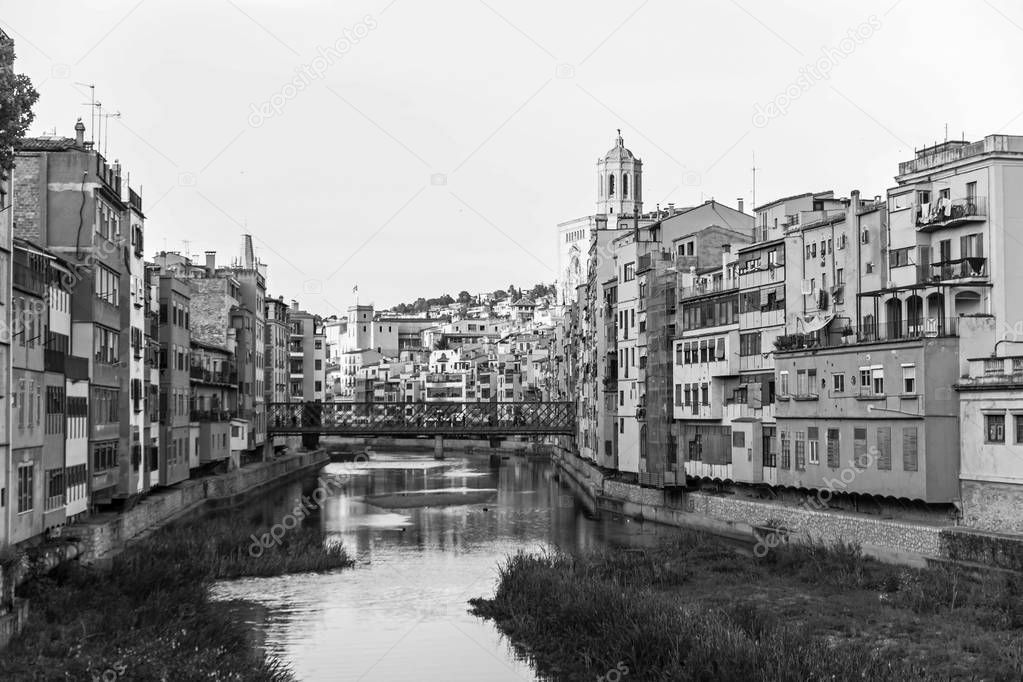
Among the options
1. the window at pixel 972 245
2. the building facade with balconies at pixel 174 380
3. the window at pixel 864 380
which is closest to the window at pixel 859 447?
the window at pixel 864 380

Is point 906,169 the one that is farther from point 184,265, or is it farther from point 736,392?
point 184,265

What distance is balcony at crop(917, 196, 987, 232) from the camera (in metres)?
45.0

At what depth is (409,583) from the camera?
45.1m

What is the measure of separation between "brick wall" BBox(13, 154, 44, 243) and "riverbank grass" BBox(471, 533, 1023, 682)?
19529mm

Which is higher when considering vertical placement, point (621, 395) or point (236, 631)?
point (621, 395)

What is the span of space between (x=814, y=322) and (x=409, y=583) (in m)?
19.0

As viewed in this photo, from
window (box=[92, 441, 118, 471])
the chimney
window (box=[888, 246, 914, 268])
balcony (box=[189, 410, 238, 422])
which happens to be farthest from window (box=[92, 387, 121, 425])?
the chimney

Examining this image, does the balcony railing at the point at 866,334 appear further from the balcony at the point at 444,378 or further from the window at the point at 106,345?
the balcony at the point at 444,378

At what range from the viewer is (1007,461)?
3981 cm

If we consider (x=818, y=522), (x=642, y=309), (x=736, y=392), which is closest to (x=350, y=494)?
(x=642, y=309)

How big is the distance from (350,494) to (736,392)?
33.5 meters

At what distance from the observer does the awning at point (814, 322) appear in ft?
170

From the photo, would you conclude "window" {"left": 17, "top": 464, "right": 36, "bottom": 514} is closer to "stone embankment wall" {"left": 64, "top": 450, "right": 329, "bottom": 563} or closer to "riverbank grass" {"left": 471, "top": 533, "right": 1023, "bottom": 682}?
"stone embankment wall" {"left": 64, "top": 450, "right": 329, "bottom": 563}

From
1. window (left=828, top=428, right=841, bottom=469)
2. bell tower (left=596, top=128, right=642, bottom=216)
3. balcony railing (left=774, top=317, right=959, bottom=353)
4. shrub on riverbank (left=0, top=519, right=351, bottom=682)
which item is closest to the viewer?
shrub on riverbank (left=0, top=519, right=351, bottom=682)
